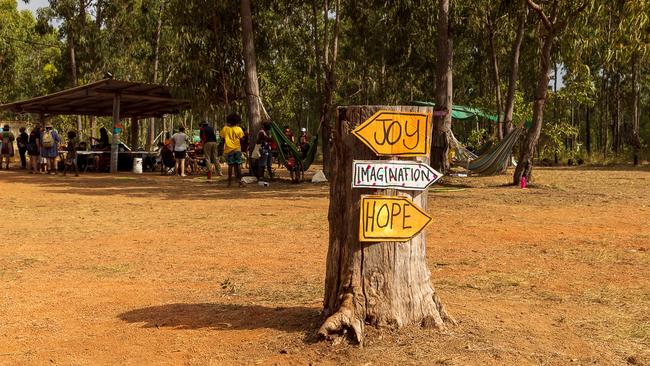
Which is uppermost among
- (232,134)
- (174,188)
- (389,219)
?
(232,134)

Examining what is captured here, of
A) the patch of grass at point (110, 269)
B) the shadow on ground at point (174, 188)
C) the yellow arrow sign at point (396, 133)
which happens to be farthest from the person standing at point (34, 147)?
the yellow arrow sign at point (396, 133)

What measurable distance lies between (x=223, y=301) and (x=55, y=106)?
880 inches

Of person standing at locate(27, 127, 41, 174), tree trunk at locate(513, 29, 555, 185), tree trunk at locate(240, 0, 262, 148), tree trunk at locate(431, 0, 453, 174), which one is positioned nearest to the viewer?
tree trunk at locate(513, 29, 555, 185)

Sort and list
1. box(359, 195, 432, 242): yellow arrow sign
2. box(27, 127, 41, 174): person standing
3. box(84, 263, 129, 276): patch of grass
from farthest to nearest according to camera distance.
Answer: box(27, 127, 41, 174): person standing → box(84, 263, 129, 276): patch of grass → box(359, 195, 432, 242): yellow arrow sign

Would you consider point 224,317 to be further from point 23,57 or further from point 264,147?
point 23,57

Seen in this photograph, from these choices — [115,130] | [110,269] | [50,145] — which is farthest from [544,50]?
[50,145]

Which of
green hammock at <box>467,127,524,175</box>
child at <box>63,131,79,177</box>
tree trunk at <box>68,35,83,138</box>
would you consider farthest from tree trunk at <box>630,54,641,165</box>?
tree trunk at <box>68,35,83,138</box>

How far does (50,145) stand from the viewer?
Answer: 20.3 metres

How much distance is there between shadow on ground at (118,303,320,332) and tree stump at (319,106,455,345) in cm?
29

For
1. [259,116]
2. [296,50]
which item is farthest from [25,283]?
[296,50]

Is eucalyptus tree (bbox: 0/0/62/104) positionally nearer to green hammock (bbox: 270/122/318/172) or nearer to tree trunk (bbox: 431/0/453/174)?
green hammock (bbox: 270/122/318/172)

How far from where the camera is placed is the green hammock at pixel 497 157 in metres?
17.3

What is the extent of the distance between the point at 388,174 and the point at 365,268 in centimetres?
57

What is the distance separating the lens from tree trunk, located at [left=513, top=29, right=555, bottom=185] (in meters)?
14.5
